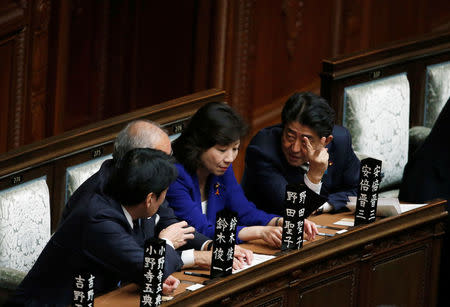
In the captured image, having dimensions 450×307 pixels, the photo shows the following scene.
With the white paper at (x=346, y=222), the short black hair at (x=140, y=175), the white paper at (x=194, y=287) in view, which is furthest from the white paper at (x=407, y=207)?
the short black hair at (x=140, y=175)

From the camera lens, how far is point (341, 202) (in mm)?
4172

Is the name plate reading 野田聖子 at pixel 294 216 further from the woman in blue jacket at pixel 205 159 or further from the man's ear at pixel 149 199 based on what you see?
the man's ear at pixel 149 199

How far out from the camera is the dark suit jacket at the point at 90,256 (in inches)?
118

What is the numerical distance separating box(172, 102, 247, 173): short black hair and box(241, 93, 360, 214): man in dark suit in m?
0.43

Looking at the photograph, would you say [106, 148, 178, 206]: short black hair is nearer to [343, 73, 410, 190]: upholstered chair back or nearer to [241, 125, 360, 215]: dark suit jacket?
[241, 125, 360, 215]: dark suit jacket

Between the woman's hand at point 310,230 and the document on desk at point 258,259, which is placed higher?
Answer: the woman's hand at point 310,230

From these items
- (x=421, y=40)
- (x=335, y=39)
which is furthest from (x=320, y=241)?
(x=335, y=39)

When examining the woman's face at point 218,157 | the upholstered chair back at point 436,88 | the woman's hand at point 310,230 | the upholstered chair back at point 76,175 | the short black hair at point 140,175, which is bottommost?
the woman's hand at point 310,230

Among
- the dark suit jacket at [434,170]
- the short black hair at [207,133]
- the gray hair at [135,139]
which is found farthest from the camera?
the dark suit jacket at [434,170]

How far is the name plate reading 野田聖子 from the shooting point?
340 cm

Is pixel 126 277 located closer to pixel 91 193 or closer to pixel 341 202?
pixel 91 193

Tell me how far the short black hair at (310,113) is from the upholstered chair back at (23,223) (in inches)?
43.0

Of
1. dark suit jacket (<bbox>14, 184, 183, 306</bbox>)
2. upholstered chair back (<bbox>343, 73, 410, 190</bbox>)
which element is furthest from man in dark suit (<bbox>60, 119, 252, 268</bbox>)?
upholstered chair back (<bbox>343, 73, 410, 190</bbox>)

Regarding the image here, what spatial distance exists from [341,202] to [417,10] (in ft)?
10.1
